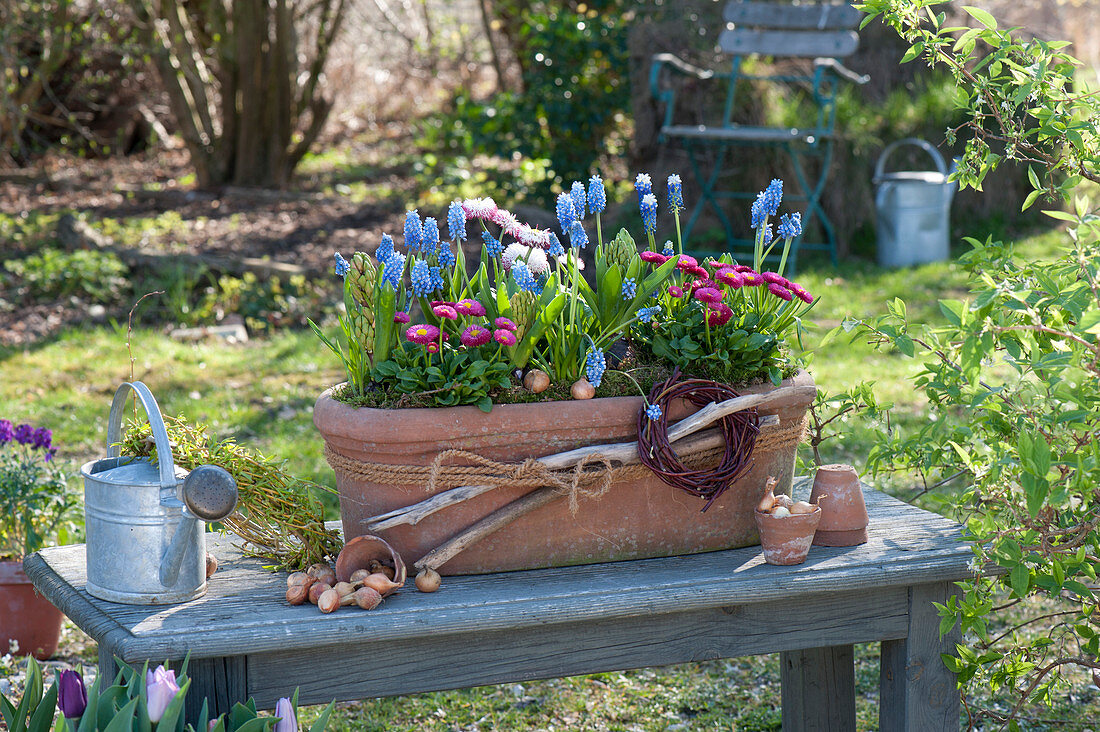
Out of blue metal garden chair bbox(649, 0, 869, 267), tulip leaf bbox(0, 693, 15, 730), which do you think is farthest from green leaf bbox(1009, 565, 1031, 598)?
blue metal garden chair bbox(649, 0, 869, 267)

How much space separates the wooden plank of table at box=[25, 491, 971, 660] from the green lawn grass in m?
0.35

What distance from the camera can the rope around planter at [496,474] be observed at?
1629 mm

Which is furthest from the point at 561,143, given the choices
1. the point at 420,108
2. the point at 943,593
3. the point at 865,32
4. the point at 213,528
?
the point at 943,593

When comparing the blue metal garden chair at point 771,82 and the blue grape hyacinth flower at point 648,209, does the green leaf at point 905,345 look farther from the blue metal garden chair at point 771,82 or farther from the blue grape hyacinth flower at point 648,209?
the blue metal garden chair at point 771,82

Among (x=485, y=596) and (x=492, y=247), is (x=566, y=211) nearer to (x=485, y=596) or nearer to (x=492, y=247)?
(x=492, y=247)

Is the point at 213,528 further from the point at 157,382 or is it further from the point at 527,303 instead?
the point at 157,382

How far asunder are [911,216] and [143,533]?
243 inches

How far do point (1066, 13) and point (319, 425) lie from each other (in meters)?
15.2

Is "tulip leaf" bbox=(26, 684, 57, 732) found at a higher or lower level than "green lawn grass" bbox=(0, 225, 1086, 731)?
higher

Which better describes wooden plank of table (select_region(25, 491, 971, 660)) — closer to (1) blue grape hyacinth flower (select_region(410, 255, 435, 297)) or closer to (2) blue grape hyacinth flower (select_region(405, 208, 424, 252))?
(1) blue grape hyacinth flower (select_region(410, 255, 435, 297))

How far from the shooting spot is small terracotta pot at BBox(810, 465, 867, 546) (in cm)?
179

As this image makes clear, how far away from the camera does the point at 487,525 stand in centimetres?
165

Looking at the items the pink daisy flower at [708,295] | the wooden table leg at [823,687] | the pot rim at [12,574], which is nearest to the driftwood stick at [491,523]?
the pink daisy flower at [708,295]

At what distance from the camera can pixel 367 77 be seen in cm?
1178
